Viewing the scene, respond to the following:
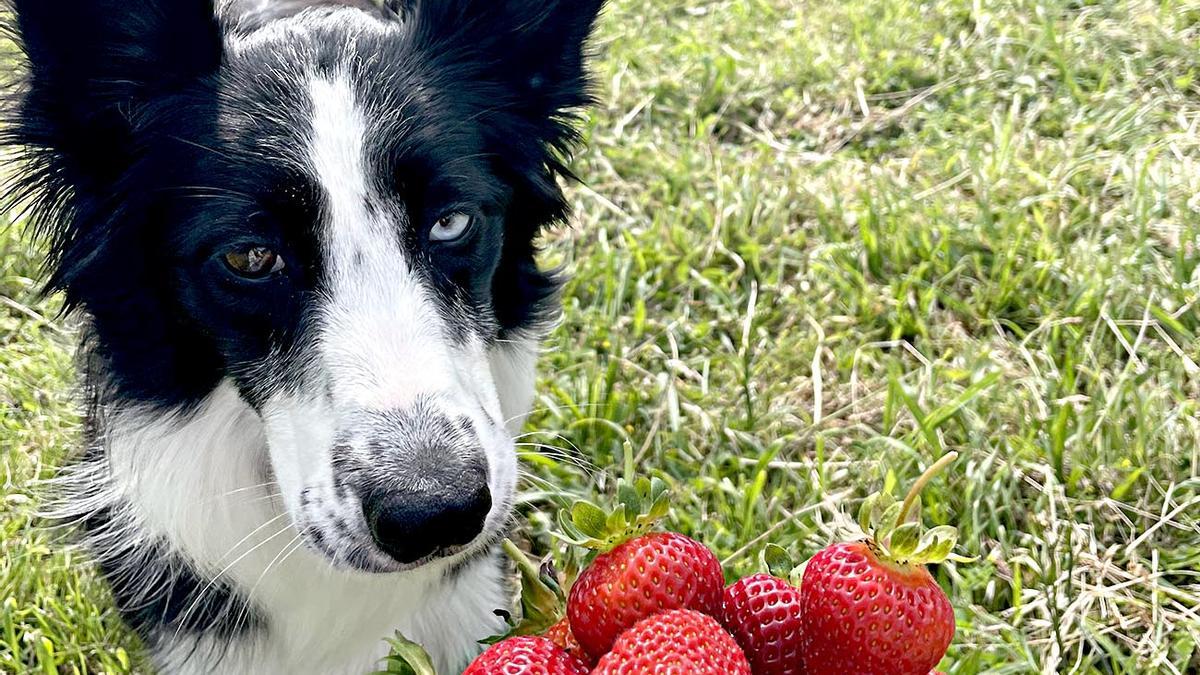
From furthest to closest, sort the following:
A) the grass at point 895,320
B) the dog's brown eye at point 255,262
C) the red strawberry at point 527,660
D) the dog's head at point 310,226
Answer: the grass at point 895,320 < the dog's brown eye at point 255,262 < the dog's head at point 310,226 < the red strawberry at point 527,660

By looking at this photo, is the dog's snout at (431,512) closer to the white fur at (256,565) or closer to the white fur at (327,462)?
the white fur at (327,462)

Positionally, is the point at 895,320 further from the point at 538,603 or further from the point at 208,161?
the point at 208,161

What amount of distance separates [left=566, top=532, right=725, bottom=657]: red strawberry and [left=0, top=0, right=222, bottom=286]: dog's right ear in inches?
49.0

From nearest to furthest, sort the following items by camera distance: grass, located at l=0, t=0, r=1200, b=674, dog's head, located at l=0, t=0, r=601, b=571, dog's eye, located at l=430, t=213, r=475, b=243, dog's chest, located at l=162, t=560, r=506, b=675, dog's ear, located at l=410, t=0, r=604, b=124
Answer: dog's head, located at l=0, t=0, r=601, b=571 → dog's eye, located at l=430, t=213, r=475, b=243 → dog's ear, located at l=410, t=0, r=604, b=124 → dog's chest, located at l=162, t=560, r=506, b=675 → grass, located at l=0, t=0, r=1200, b=674

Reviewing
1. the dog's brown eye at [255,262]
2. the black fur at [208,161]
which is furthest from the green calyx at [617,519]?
the dog's brown eye at [255,262]

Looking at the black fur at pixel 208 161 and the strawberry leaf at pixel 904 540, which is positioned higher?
the black fur at pixel 208 161

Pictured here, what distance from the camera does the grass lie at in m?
→ 2.82

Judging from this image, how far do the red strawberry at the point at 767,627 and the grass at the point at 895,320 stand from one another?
89 cm

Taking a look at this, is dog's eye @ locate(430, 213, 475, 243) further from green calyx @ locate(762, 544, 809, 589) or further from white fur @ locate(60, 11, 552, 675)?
green calyx @ locate(762, 544, 809, 589)

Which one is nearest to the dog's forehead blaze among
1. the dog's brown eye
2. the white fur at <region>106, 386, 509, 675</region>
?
the dog's brown eye

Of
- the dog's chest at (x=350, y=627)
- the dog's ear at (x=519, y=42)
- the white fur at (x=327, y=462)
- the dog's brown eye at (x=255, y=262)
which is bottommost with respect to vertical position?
the dog's chest at (x=350, y=627)

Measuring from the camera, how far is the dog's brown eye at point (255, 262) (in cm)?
207

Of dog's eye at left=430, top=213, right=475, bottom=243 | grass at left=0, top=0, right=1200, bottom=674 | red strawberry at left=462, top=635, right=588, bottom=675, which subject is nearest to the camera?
red strawberry at left=462, top=635, right=588, bottom=675

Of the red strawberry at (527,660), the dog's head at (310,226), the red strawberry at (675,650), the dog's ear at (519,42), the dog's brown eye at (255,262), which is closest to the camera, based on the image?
the red strawberry at (675,650)
